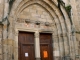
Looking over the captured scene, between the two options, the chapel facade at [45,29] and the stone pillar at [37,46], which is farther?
the stone pillar at [37,46]

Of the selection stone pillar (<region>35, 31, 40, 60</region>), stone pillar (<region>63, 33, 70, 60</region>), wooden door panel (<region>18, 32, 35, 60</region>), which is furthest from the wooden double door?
stone pillar (<region>63, 33, 70, 60</region>)

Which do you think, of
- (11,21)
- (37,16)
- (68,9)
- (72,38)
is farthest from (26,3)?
(72,38)

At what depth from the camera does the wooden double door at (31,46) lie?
5334 mm

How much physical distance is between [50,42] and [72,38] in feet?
2.62

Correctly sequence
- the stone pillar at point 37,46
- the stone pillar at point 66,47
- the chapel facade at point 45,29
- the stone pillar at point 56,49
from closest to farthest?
the chapel facade at point 45,29 → the stone pillar at point 37,46 → the stone pillar at point 66,47 → the stone pillar at point 56,49

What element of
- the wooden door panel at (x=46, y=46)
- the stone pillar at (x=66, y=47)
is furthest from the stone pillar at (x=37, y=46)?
the stone pillar at (x=66, y=47)

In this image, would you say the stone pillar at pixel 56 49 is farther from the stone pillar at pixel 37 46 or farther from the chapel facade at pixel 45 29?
the stone pillar at pixel 37 46

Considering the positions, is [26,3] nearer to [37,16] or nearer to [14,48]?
[37,16]

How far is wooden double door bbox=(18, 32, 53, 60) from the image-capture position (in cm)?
533

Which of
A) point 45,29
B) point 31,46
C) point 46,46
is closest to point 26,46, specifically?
point 31,46

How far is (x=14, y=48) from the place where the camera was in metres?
4.97

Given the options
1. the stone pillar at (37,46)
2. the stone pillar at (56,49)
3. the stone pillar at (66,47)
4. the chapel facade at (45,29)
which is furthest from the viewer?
the stone pillar at (56,49)

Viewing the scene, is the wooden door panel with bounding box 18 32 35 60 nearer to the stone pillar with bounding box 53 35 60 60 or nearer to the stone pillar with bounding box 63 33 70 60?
the stone pillar with bounding box 53 35 60 60

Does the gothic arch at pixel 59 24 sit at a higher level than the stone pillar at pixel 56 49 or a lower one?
higher
